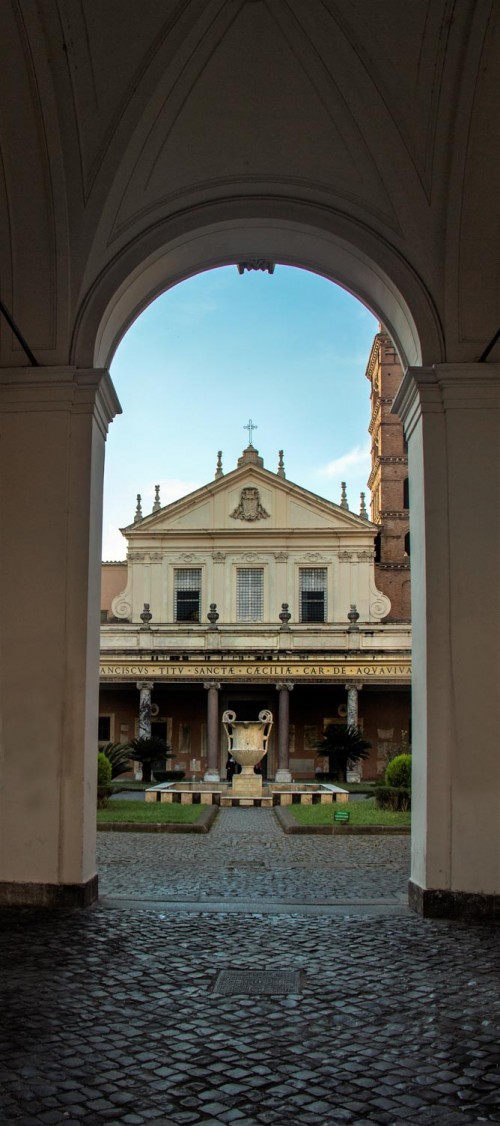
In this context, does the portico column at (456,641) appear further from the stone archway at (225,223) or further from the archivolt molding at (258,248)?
the archivolt molding at (258,248)

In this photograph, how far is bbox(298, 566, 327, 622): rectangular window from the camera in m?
35.8

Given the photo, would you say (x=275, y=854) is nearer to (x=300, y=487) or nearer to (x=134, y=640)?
(x=134, y=640)

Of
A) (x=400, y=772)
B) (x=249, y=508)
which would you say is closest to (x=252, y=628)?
(x=249, y=508)

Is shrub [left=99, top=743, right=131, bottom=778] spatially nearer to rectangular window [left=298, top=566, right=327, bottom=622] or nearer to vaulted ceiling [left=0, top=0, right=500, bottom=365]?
vaulted ceiling [left=0, top=0, right=500, bottom=365]

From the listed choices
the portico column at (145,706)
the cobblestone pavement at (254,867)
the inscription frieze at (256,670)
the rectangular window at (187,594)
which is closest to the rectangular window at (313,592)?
the rectangular window at (187,594)

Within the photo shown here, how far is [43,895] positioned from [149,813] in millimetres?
8998

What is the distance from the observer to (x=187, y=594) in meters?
36.2

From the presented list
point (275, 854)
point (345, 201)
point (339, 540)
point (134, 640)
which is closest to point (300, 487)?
point (339, 540)

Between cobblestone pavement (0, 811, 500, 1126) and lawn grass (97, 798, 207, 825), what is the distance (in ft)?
23.1

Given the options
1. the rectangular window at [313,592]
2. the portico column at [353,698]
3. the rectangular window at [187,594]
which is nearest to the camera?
the portico column at [353,698]

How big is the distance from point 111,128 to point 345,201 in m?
1.90

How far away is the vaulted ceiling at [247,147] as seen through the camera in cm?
692

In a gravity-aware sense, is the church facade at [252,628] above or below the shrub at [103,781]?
above

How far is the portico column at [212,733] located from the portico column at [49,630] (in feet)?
74.7
